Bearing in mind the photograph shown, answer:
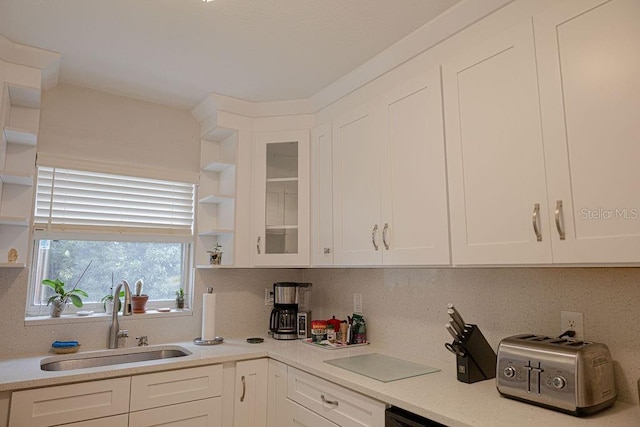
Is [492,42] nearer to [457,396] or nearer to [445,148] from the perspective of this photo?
[445,148]

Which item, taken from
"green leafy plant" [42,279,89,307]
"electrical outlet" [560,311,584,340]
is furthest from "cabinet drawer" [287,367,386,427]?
"green leafy plant" [42,279,89,307]

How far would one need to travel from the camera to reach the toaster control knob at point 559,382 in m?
1.27

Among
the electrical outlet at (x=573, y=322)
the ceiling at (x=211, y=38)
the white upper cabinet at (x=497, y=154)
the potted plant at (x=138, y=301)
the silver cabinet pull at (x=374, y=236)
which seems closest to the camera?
the white upper cabinet at (x=497, y=154)

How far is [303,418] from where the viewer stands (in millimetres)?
1965

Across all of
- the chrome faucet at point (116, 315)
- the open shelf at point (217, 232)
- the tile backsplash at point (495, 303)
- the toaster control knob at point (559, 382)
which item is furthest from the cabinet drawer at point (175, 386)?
the toaster control knob at point (559, 382)

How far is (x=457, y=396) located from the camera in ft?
4.81

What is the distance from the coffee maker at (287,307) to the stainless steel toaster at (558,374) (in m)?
1.52

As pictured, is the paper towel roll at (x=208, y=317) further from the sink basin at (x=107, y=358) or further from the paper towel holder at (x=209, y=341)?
the sink basin at (x=107, y=358)

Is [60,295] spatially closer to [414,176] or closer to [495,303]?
[414,176]

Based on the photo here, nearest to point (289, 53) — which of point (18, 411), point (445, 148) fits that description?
point (445, 148)

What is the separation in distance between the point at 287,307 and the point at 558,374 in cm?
176

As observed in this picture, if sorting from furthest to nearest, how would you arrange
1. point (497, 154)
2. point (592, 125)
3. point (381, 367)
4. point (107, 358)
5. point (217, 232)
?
point (217, 232)
point (107, 358)
point (381, 367)
point (497, 154)
point (592, 125)

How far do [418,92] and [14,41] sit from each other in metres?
1.99

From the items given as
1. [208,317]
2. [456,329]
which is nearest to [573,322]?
[456,329]
